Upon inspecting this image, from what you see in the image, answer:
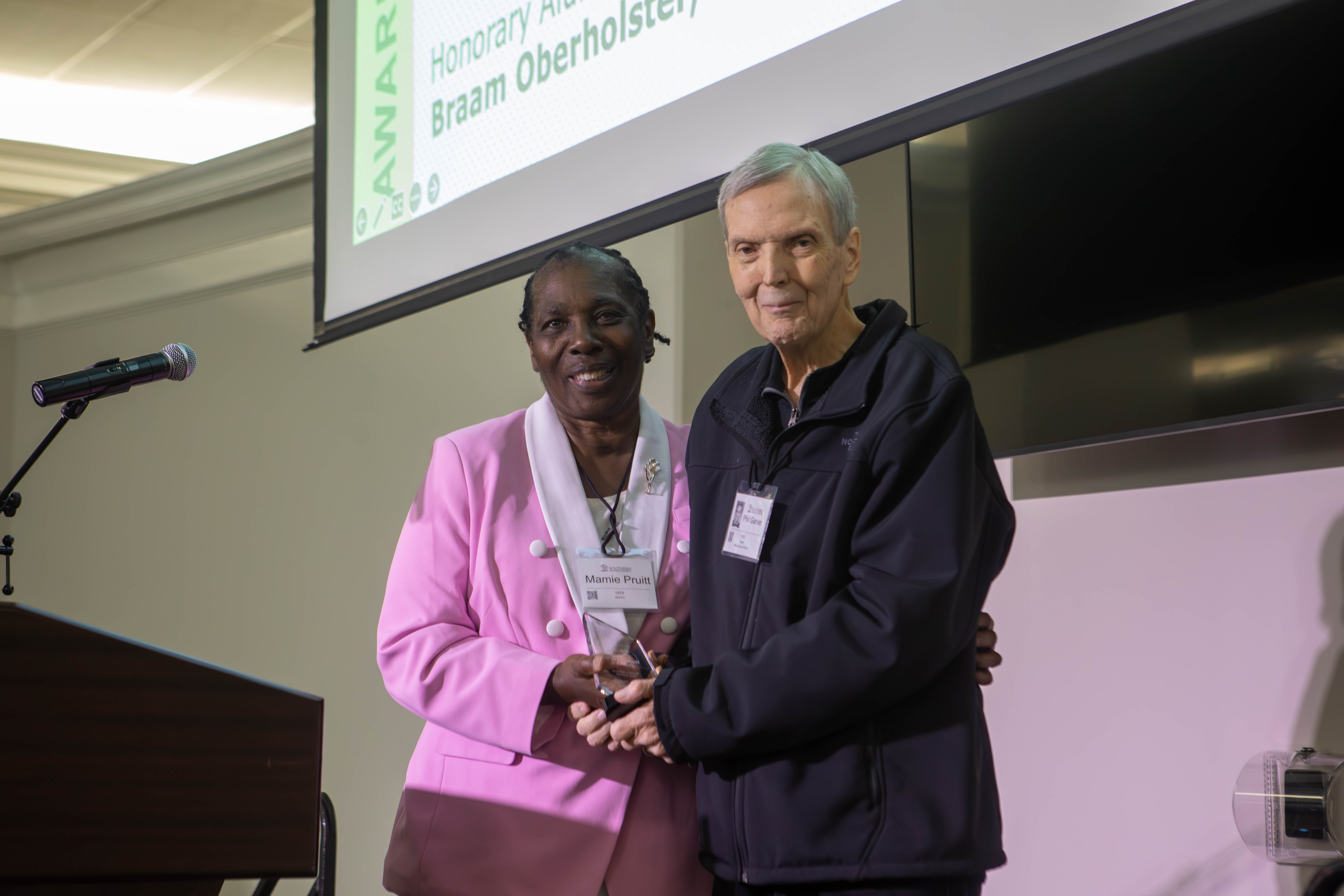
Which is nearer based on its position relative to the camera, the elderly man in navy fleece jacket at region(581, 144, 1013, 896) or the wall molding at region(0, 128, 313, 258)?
the elderly man in navy fleece jacket at region(581, 144, 1013, 896)

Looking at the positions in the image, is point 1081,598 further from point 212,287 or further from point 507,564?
point 212,287

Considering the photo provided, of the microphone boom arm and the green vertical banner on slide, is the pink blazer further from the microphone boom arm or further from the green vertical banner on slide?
the green vertical banner on slide

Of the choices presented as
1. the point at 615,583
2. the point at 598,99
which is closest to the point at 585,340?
the point at 615,583

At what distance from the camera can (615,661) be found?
146 cm

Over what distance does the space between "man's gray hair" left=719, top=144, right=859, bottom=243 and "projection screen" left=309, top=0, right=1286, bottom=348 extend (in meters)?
0.45

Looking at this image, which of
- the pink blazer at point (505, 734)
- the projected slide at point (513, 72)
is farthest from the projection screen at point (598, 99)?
the pink blazer at point (505, 734)

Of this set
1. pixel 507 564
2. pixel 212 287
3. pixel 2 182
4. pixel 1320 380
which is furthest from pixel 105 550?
pixel 1320 380

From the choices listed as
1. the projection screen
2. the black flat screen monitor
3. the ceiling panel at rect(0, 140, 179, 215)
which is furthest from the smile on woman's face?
the ceiling panel at rect(0, 140, 179, 215)

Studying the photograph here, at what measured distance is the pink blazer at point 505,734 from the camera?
5.00 ft

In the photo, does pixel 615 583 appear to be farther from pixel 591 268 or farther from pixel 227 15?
pixel 227 15

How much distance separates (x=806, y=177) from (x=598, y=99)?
115 centimetres

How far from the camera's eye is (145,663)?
1.03 metres

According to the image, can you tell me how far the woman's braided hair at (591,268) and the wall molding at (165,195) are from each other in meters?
2.92

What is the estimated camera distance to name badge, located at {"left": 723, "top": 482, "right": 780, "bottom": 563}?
1.33 metres
